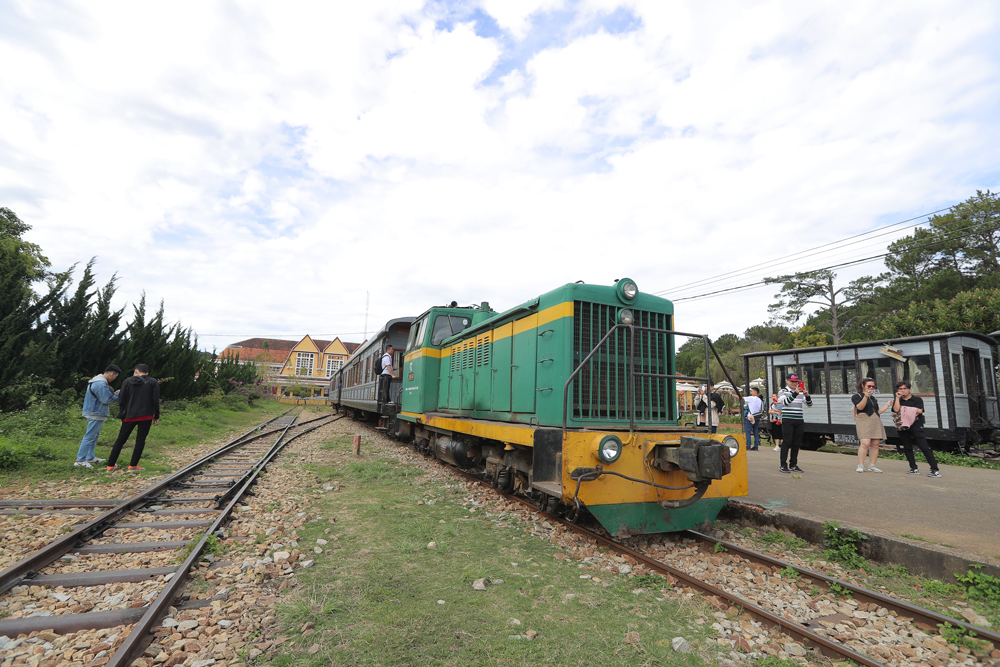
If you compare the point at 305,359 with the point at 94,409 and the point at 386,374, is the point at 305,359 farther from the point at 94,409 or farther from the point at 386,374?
the point at 94,409

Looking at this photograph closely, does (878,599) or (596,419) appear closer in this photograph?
(878,599)

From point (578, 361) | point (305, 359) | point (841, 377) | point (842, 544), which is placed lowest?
point (842, 544)

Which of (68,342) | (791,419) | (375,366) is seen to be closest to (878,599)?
(791,419)

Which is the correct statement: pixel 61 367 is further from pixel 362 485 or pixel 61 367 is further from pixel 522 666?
pixel 522 666

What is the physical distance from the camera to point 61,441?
8.84 meters

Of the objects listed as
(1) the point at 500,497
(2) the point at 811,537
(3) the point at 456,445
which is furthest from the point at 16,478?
(2) the point at 811,537

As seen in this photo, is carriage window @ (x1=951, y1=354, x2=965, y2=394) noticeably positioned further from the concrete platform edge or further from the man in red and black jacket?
the man in red and black jacket

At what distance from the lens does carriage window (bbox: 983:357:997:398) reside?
11.5 meters

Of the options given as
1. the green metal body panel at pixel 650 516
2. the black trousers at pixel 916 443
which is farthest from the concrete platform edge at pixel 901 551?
the black trousers at pixel 916 443

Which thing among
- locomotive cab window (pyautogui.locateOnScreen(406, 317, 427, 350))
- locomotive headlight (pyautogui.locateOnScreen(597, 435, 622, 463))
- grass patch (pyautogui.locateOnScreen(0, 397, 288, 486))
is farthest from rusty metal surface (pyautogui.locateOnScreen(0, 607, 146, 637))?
locomotive cab window (pyautogui.locateOnScreen(406, 317, 427, 350))

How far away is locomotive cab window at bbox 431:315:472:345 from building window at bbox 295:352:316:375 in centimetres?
5755

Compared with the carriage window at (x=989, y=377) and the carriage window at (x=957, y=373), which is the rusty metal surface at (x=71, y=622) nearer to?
the carriage window at (x=957, y=373)

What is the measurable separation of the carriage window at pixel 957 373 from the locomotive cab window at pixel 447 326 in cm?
1101

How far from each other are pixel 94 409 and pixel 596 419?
7.56 m
